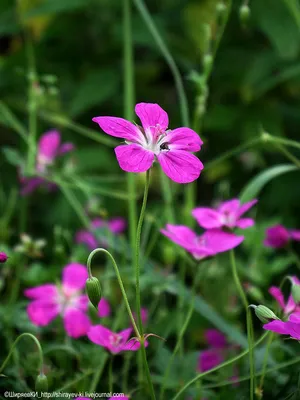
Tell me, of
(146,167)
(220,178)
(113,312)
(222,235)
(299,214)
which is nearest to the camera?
(146,167)

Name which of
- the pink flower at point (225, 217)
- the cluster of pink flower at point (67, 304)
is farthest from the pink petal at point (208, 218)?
the cluster of pink flower at point (67, 304)

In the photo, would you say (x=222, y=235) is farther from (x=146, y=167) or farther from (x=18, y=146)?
(x=18, y=146)

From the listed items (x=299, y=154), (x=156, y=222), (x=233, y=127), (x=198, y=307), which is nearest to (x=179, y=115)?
(x=233, y=127)

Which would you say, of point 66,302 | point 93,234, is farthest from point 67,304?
point 93,234

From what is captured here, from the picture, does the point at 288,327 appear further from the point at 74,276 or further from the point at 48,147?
the point at 48,147

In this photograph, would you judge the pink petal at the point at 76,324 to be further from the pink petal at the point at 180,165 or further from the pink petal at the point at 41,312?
the pink petal at the point at 180,165

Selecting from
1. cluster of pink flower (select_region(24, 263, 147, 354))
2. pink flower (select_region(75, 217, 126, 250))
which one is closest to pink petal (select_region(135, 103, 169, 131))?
cluster of pink flower (select_region(24, 263, 147, 354))
